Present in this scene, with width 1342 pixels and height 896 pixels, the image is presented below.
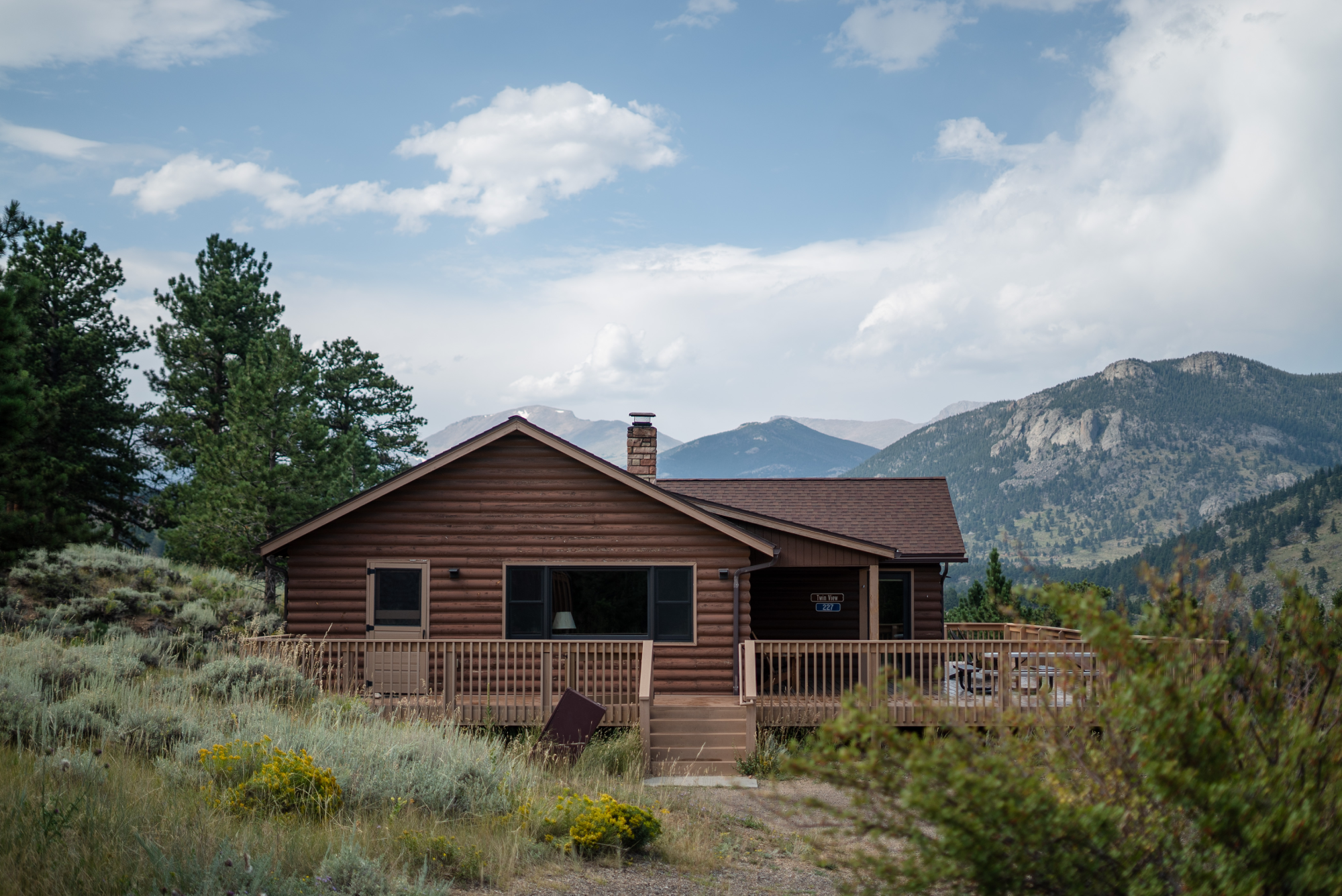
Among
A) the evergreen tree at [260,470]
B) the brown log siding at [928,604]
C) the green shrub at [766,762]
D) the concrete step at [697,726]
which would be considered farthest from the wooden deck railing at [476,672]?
the evergreen tree at [260,470]

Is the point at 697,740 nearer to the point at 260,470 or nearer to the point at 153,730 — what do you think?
the point at 153,730

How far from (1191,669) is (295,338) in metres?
36.9

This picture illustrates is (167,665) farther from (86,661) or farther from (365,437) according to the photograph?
(365,437)

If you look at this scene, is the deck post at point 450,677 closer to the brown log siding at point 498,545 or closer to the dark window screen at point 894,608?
the brown log siding at point 498,545

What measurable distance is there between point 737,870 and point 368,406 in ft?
124

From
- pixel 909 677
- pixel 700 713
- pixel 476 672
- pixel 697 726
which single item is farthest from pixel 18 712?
pixel 909 677

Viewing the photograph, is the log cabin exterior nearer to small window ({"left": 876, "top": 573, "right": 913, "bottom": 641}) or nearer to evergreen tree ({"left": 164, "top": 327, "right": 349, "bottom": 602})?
small window ({"left": 876, "top": 573, "right": 913, "bottom": 641})

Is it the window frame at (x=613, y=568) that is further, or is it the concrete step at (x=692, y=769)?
the window frame at (x=613, y=568)

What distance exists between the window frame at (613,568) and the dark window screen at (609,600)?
0.08 metres

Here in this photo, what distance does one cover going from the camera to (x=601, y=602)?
1510 centimetres

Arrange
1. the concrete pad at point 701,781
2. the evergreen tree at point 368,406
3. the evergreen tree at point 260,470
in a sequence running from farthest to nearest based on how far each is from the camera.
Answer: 1. the evergreen tree at point 368,406
2. the evergreen tree at point 260,470
3. the concrete pad at point 701,781

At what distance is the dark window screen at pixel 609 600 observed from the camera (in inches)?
590

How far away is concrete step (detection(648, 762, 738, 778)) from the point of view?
11883 mm

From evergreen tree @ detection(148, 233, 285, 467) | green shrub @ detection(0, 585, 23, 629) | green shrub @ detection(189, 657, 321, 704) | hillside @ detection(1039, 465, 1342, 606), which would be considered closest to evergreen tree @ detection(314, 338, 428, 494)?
evergreen tree @ detection(148, 233, 285, 467)
